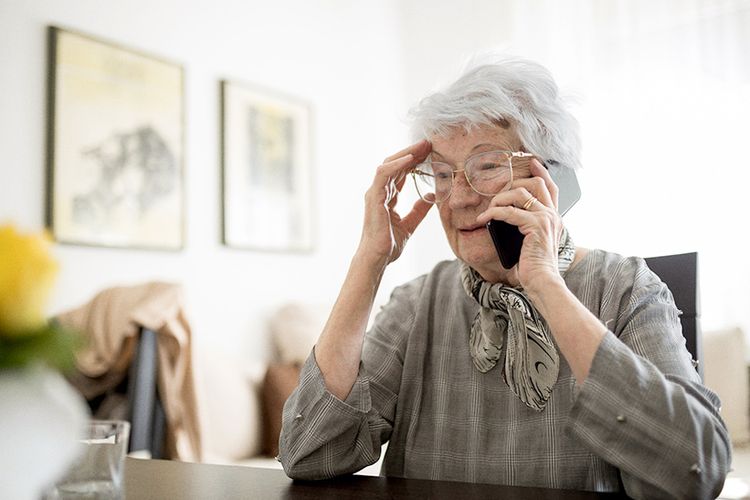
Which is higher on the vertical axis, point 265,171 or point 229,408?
point 265,171

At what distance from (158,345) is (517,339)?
1.70 m

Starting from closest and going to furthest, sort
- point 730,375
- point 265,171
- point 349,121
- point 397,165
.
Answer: point 397,165 → point 730,375 → point 265,171 → point 349,121

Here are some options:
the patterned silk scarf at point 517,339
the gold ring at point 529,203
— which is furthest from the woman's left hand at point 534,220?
the patterned silk scarf at point 517,339

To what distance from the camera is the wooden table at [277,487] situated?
925 mm

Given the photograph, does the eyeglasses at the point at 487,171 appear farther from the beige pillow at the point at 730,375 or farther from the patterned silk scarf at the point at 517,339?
the beige pillow at the point at 730,375

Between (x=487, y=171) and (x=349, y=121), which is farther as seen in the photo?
(x=349, y=121)

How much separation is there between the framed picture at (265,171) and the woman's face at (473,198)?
241 cm

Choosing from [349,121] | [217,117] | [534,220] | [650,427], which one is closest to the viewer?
[650,427]

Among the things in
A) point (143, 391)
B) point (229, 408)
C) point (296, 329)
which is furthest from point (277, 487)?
point (296, 329)

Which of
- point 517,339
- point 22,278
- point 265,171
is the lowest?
point 517,339

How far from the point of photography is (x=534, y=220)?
122 centimetres

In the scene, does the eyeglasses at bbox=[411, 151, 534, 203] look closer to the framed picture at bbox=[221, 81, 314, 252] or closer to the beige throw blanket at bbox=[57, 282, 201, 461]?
the beige throw blanket at bbox=[57, 282, 201, 461]

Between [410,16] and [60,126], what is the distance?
8.42 ft

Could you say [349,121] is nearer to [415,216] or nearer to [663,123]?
[663,123]
